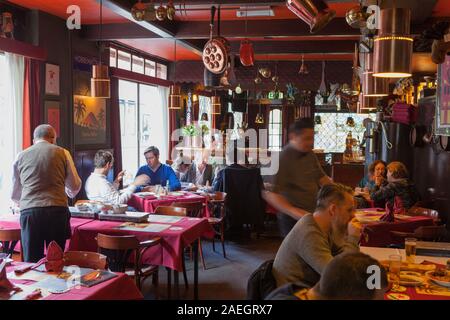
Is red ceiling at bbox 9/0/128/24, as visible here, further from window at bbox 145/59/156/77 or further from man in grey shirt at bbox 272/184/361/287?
man in grey shirt at bbox 272/184/361/287

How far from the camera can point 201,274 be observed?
237 inches

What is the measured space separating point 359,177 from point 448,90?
7522 millimetres

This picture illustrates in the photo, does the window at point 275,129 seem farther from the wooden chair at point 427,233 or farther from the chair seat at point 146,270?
the chair seat at point 146,270

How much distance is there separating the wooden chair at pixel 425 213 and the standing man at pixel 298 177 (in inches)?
83.8

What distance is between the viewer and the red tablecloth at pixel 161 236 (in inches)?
175

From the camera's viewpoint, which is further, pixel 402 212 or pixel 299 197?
pixel 402 212

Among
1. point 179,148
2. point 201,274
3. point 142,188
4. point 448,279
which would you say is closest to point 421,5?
point 448,279

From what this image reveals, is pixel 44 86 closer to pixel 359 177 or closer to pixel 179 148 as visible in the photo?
pixel 179 148

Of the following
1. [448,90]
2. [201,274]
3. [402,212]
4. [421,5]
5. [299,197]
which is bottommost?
[201,274]

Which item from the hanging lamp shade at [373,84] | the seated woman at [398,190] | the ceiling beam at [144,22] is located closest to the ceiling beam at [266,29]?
the ceiling beam at [144,22]

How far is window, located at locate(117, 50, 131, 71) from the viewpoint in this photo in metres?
9.26

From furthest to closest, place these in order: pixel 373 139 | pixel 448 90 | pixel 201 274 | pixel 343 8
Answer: pixel 373 139 → pixel 343 8 → pixel 201 274 → pixel 448 90

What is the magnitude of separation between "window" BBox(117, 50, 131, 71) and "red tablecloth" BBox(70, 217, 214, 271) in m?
5.01

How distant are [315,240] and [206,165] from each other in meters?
6.24
